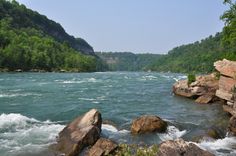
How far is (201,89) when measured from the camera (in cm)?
4375

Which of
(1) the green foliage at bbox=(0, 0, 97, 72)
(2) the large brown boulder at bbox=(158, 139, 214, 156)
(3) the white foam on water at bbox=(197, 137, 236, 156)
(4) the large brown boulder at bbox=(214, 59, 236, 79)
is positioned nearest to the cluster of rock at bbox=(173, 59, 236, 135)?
(4) the large brown boulder at bbox=(214, 59, 236, 79)

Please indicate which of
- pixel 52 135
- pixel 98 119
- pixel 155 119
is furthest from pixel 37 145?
pixel 155 119

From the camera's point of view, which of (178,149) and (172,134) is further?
(172,134)

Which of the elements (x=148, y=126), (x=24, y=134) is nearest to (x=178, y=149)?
(x=148, y=126)

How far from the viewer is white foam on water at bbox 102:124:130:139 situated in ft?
76.6

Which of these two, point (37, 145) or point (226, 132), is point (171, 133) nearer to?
point (226, 132)

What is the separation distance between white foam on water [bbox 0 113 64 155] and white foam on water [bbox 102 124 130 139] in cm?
314

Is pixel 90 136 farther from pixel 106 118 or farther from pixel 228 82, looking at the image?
pixel 228 82

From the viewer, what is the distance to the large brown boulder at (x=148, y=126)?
2397 centimetres

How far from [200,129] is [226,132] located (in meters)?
1.86

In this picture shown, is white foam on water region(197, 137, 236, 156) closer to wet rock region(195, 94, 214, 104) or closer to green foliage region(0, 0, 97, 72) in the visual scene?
wet rock region(195, 94, 214, 104)

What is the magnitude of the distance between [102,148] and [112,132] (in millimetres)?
5813

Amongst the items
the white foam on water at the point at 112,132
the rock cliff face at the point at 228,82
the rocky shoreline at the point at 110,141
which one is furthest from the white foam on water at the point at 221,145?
the rock cliff face at the point at 228,82

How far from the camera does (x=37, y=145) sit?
830 inches
